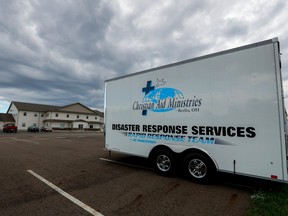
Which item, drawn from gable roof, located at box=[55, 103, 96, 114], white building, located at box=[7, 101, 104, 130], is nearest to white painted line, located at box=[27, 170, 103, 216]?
white building, located at box=[7, 101, 104, 130]

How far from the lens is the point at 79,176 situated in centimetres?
563

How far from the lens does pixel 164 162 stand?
18.5 ft

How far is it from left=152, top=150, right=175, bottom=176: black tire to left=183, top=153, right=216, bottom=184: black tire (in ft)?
1.55

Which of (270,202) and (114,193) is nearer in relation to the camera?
(270,202)

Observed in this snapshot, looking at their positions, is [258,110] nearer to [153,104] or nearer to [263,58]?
[263,58]

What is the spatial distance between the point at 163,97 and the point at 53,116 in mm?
52749

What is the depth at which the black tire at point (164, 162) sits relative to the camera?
540 cm

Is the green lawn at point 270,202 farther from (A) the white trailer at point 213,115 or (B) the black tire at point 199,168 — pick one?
(B) the black tire at point 199,168

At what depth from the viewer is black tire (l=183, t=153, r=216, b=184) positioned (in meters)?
4.72

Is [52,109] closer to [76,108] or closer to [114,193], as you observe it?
[76,108]

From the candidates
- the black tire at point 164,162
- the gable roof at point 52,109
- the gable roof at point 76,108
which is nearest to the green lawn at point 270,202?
the black tire at point 164,162

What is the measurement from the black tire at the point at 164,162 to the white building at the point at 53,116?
170 feet

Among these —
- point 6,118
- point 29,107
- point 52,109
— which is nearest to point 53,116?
point 52,109

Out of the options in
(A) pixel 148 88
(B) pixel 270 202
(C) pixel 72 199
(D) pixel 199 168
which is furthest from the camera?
(A) pixel 148 88
